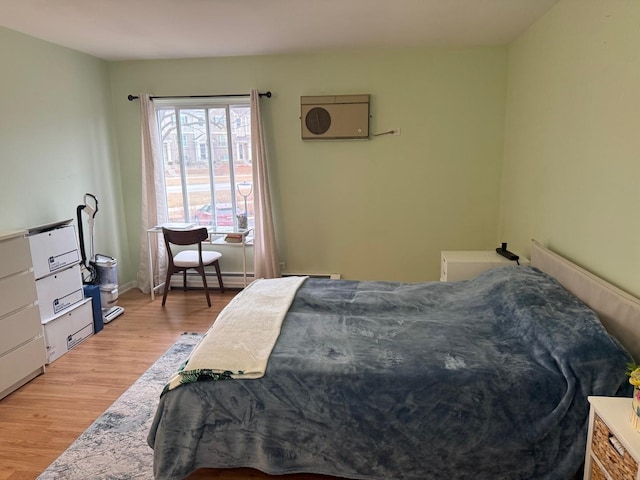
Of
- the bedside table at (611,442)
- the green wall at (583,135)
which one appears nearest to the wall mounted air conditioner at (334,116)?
the green wall at (583,135)

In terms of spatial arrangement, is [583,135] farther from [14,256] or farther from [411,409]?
[14,256]

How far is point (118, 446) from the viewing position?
220cm

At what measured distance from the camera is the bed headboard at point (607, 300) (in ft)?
5.99

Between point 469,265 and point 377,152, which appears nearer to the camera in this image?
point 469,265

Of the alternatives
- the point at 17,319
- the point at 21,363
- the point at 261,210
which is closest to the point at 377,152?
the point at 261,210

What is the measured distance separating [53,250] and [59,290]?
0.32 metres

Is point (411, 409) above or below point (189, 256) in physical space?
below

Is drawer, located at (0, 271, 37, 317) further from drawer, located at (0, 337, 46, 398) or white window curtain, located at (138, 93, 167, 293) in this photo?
white window curtain, located at (138, 93, 167, 293)

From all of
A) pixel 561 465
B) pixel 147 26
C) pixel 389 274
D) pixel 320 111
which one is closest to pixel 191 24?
pixel 147 26

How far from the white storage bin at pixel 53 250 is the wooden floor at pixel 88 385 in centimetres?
70

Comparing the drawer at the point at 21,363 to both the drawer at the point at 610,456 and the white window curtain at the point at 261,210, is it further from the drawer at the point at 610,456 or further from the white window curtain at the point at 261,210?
the drawer at the point at 610,456

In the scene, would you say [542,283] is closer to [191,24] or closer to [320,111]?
[320,111]

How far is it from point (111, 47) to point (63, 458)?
3.42 m

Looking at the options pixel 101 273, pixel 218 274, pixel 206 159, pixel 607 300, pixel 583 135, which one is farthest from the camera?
pixel 206 159
